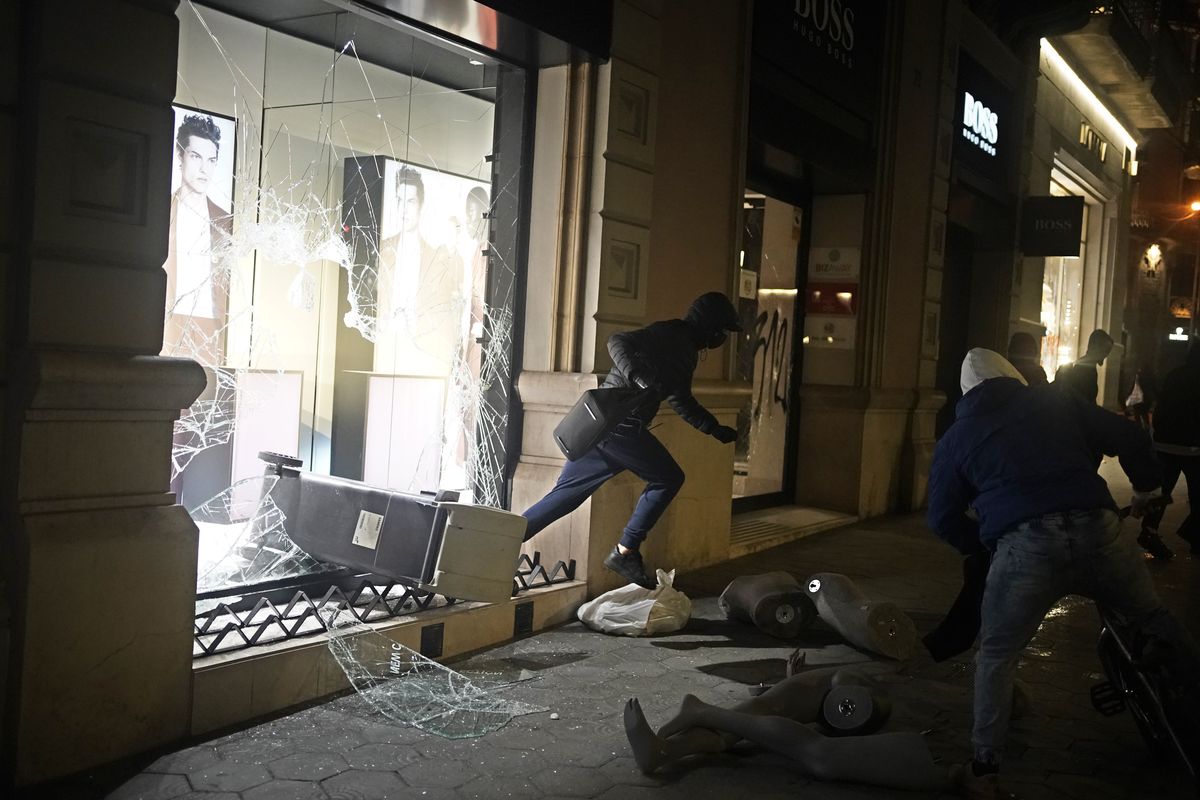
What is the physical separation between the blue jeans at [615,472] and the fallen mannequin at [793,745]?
191 cm

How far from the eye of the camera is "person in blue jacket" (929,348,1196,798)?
11.8 feet

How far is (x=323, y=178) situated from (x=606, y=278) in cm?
173

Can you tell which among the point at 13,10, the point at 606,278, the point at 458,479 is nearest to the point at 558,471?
the point at 458,479

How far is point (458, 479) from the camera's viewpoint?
6461mm

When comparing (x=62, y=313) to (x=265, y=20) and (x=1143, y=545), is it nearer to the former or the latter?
(x=265, y=20)

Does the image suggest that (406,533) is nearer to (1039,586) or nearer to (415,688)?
(415,688)

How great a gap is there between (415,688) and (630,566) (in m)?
1.69

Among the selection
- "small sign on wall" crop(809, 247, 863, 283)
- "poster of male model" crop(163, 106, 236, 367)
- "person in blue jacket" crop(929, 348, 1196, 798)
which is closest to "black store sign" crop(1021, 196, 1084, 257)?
"small sign on wall" crop(809, 247, 863, 283)

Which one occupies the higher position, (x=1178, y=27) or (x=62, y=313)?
(x=1178, y=27)

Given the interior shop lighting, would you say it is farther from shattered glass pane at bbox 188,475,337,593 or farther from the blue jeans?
shattered glass pane at bbox 188,475,337,593

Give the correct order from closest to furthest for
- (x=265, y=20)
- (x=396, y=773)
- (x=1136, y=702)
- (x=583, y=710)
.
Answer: (x=396, y=773) < (x=1136, y=702) < (x=583, y=710) < (x=265, y=20)

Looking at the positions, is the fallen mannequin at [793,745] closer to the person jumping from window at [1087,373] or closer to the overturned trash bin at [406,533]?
the overturned trash bin at [406,533]

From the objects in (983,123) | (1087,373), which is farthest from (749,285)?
(983,123)

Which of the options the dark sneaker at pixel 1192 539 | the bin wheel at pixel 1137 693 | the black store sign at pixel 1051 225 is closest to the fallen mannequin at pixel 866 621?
the bin wheel at pixel 1137 693
